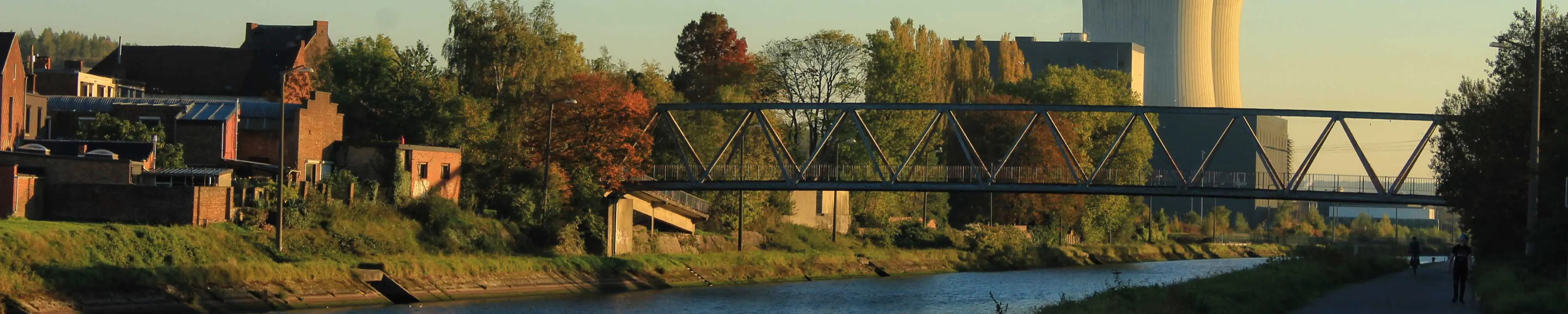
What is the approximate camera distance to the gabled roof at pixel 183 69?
9644 centimetres

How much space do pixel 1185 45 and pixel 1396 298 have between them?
4138 inches

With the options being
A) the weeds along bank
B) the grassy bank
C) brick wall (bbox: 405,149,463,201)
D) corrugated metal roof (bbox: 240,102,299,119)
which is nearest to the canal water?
the weeds along bank

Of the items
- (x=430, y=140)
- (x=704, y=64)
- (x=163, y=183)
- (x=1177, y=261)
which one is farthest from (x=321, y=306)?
(x=1177, y=261)

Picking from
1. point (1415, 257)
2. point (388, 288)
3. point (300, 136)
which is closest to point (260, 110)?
point (300, 136)

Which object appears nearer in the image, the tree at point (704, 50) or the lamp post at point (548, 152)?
the lamp post at point (548, 152)

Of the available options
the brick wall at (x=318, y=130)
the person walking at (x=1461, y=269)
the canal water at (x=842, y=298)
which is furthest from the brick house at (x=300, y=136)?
the person walking at (x=1461, y=269)

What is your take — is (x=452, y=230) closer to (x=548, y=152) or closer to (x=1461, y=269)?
(x=548, y=152)

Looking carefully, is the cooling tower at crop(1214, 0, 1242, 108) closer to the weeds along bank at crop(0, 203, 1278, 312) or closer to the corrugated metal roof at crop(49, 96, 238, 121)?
the weeds along bank at crop(0, 203, 1278, 312)

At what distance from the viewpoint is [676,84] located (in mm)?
109938

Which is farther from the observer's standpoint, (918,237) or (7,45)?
(918,237)

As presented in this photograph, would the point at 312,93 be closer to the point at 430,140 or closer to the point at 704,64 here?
the point at 430,140

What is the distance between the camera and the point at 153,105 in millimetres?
66125

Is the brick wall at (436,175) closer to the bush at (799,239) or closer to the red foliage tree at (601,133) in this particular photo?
the red foliage tree at (601,133)

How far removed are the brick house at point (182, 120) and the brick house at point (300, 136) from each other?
75 cm
